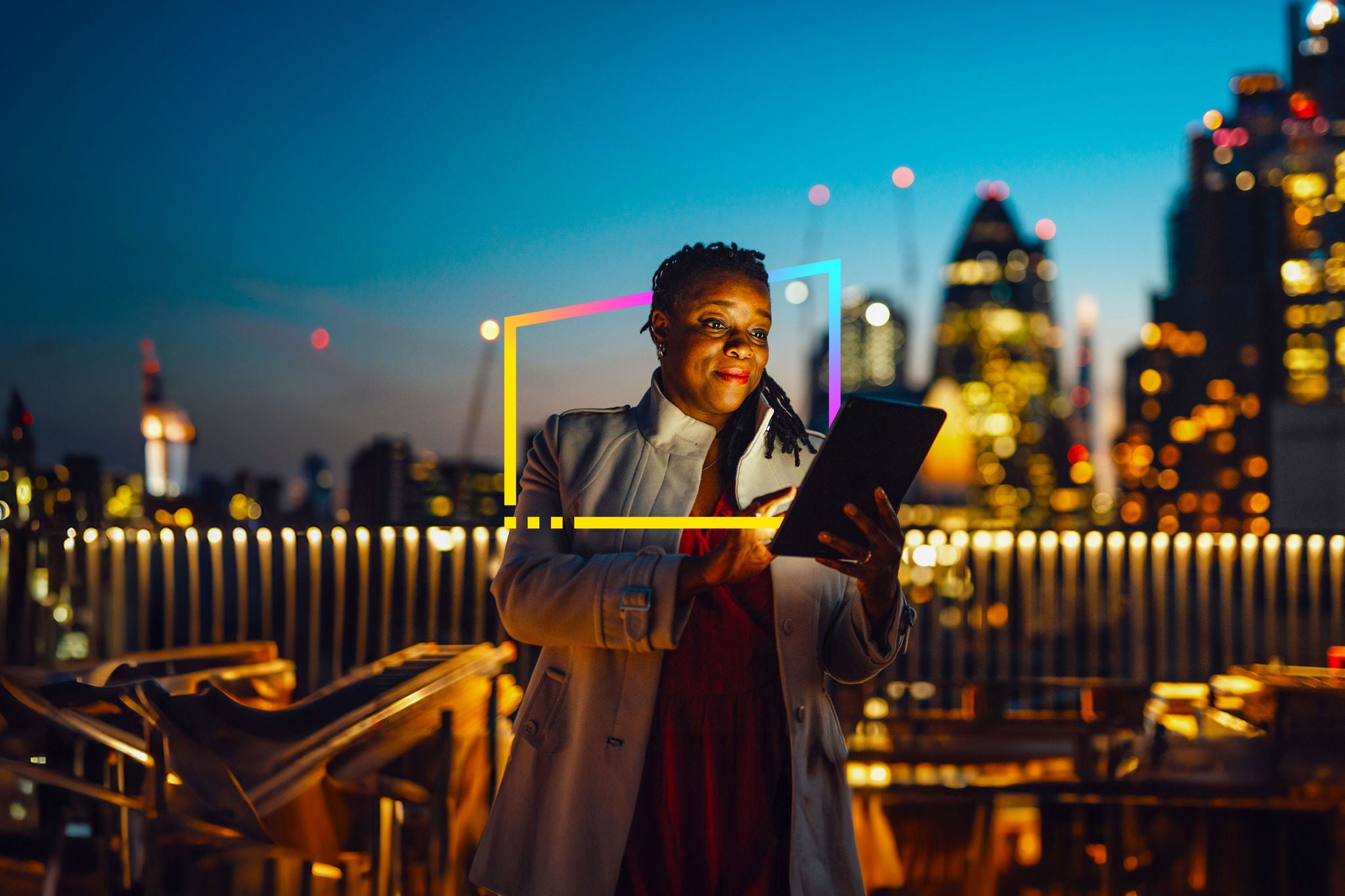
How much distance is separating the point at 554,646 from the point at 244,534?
4.82 metres

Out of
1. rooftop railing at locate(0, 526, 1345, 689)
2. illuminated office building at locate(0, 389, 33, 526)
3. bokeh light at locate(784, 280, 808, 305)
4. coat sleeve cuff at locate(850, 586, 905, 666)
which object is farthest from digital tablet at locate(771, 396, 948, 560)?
rooftop railing at locate(0, 526, 1345, 689)

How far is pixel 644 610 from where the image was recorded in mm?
1461

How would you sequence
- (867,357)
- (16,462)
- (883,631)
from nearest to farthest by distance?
(883,631)
(16,462)
(867,357)

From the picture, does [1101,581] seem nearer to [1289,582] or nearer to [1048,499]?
[1289,582]

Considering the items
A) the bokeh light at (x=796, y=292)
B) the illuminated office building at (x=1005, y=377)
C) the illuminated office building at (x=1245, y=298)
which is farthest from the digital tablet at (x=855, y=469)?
the illuminated office building at (x=1005, y=377)

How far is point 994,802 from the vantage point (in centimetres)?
385

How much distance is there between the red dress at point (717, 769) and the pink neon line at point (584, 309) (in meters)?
0.46

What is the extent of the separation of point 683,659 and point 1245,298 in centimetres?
12757

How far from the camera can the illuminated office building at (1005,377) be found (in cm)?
14150

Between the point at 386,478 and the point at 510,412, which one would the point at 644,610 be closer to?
the point at 510,412

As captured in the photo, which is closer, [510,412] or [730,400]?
[730,400]

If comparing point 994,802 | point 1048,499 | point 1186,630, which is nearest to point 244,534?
point 994,802

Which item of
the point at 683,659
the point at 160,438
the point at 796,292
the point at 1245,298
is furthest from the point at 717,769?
the point at 1245,298

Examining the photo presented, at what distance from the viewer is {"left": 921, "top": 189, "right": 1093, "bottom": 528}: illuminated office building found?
464 feet
